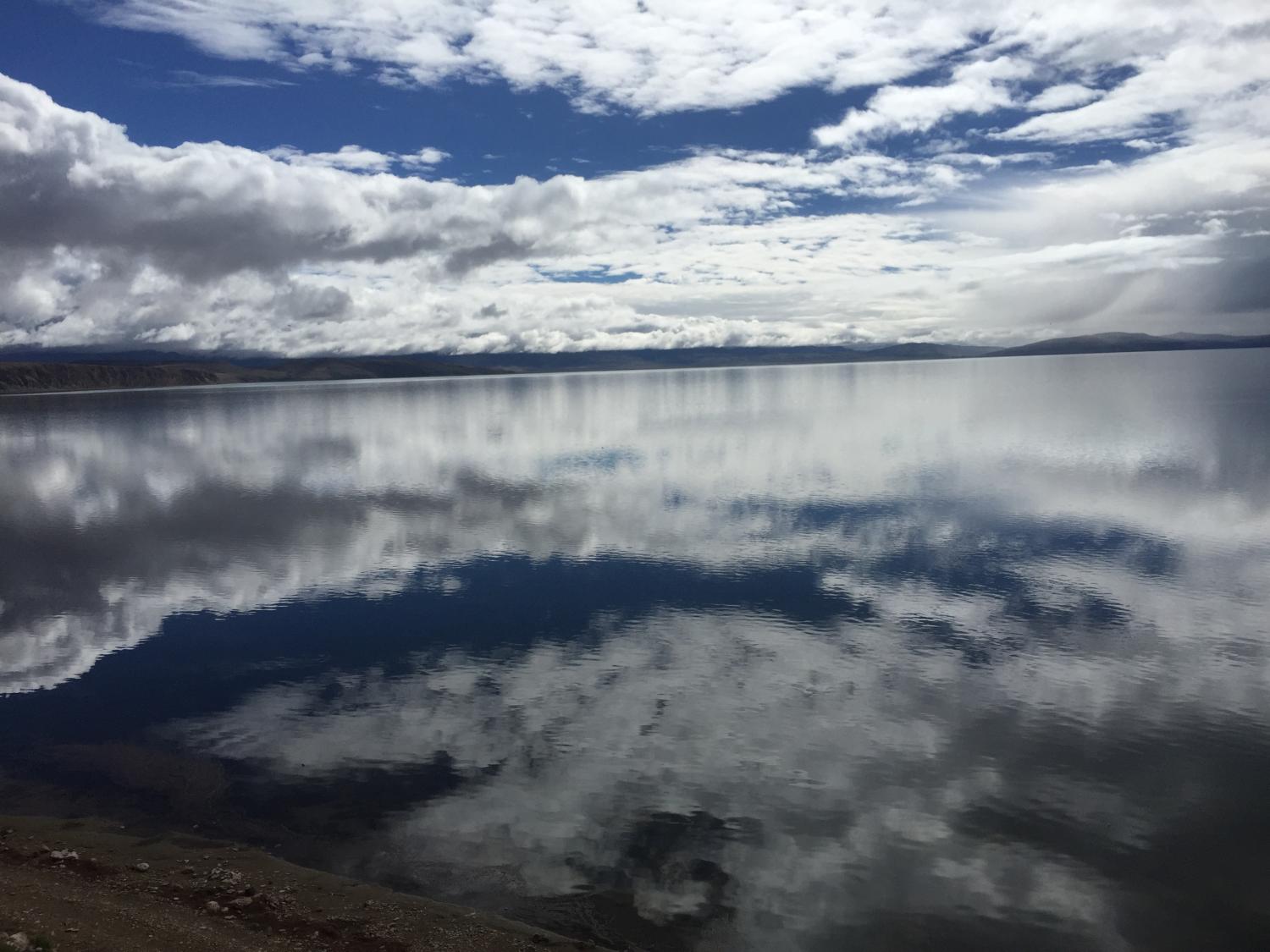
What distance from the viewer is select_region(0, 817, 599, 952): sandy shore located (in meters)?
11.1

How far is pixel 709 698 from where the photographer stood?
65.3 feet

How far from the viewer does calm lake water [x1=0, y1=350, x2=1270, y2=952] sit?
1322 centimetres

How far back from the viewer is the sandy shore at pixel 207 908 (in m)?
11.1

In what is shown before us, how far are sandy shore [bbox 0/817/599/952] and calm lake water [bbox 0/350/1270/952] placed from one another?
0.82 meters

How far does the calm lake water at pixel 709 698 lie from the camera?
13.2 meters

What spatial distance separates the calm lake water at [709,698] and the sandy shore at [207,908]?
2.68 ft

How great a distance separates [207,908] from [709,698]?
11061 mm

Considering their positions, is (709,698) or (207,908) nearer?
(207,908)

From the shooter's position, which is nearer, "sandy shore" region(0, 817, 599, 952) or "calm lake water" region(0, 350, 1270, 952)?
"sandy shore" region(0, 817, 599, 952)

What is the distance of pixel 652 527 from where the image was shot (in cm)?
3969

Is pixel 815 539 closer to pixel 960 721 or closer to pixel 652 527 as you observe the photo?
pixel 652 527

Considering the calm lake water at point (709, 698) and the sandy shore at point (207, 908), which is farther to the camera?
the calm lake water at point (709, 698)

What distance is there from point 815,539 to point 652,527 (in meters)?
7.66

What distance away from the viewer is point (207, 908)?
12.0 m
